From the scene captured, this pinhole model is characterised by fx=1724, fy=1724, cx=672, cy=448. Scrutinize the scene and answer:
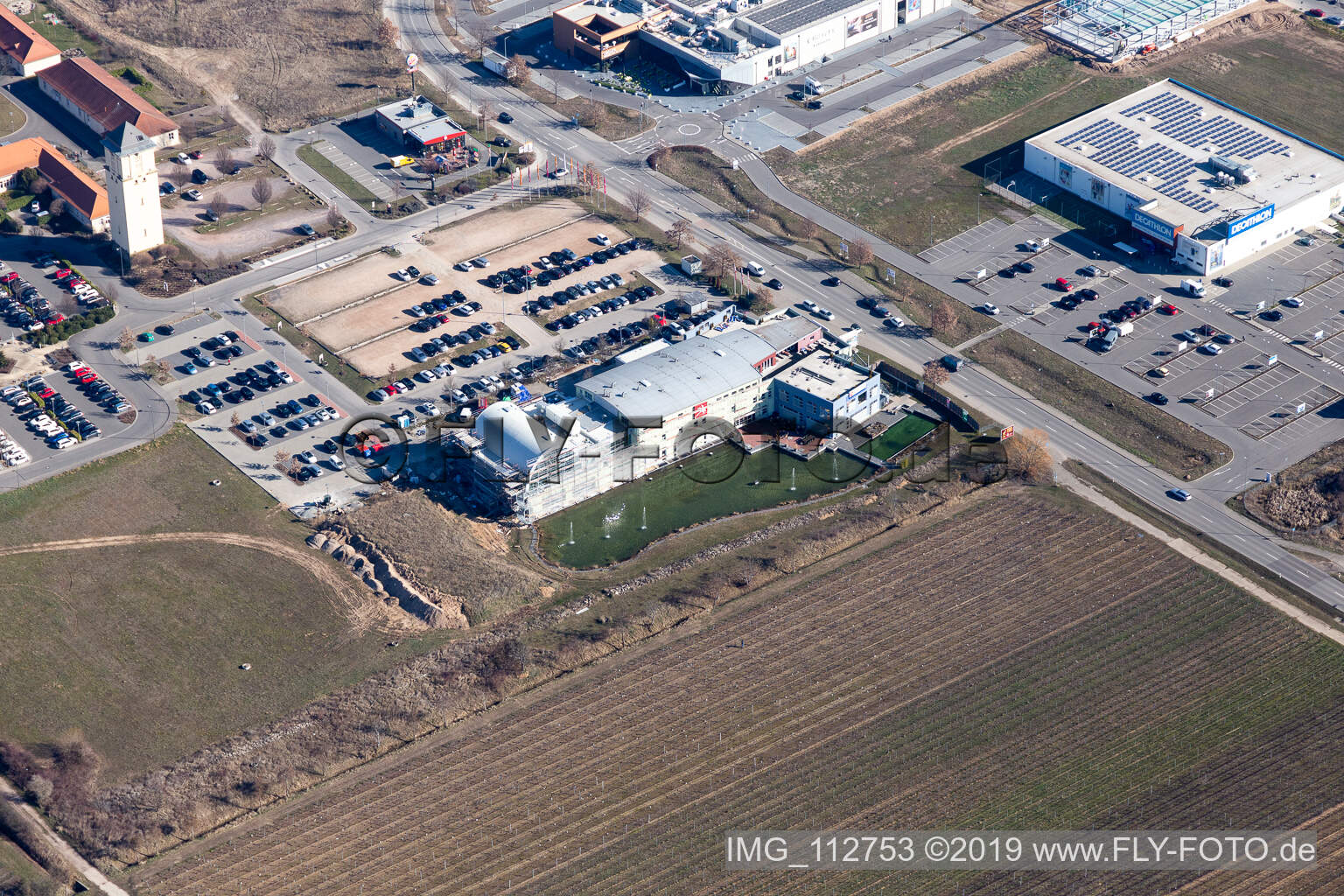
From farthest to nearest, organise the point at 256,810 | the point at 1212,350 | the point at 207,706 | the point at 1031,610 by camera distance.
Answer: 1. the point at 1212,350
2. the point at 1031,610
3. the point at 207,706
4. the point at 256,810

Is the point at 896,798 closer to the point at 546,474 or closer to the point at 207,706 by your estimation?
the point at 546,474

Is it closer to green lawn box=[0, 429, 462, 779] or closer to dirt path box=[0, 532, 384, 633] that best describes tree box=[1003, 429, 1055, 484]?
green lawn box=[0, 429, 462, 779]

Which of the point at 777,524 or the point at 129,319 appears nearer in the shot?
the point at 777,524

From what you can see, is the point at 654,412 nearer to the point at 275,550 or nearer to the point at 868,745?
the point at 275,550

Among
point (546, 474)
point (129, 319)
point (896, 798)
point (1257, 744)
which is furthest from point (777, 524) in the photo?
point (129, 319)

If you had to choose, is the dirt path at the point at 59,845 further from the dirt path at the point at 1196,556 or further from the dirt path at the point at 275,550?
the dirt path at the point at 1196,556

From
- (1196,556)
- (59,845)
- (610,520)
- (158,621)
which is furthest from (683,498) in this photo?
(59,845)

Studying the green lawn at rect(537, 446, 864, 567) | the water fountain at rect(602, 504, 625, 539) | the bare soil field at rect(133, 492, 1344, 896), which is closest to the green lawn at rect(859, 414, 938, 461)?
the green lawn at rect(537, 446, 864, 567)

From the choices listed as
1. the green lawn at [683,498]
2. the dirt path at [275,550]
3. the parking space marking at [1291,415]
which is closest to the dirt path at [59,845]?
the dirt path at [275,550]
